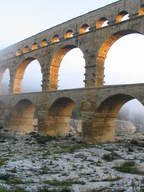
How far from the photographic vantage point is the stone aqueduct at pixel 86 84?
72.1ft

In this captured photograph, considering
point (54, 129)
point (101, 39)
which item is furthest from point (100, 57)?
point (54, 129)

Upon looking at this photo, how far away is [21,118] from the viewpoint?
117 ft

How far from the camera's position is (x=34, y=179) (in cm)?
991

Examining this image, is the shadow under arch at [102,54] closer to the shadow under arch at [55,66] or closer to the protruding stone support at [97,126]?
the protruding stone support at [97,126]

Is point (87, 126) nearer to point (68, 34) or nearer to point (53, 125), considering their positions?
point (53, 125)

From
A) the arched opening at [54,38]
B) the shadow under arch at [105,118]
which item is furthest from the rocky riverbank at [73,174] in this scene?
the arched opening at [54,38]

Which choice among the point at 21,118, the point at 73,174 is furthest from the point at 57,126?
the point at 73,174

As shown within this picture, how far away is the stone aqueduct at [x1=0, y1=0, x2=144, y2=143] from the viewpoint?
72.1ft

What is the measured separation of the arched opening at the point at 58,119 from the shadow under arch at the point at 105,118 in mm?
5543

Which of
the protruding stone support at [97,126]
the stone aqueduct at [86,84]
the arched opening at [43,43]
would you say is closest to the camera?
the stone aqueduct at [86,84]

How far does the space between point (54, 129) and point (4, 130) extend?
935cm

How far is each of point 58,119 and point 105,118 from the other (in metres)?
7.18

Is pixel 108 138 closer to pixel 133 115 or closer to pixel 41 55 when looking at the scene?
pixel 41 55

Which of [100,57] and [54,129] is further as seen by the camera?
[54,129]
